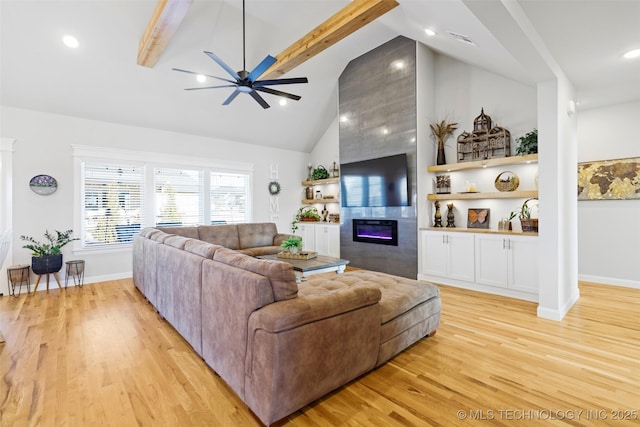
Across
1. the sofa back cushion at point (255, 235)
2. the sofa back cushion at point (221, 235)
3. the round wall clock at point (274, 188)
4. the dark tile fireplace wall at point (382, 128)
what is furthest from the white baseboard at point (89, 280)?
the dark tile fireplace wall at point (382, 128)

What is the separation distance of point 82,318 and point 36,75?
3.52 metres

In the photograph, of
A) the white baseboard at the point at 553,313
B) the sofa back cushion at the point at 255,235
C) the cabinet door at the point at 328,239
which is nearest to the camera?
the white baseboard at the point at 553,313

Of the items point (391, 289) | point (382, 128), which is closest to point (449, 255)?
point (391, 289)

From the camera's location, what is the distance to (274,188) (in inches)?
292

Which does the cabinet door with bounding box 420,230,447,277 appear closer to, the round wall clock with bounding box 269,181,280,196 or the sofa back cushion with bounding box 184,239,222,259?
the sofa back cushion with bounding box 184,239,222,259

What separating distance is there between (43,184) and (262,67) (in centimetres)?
416

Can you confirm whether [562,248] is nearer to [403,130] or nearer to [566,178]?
[566,178]

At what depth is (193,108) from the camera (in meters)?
5.52

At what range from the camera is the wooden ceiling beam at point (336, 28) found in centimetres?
316

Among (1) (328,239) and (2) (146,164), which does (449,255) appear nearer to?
(1) (328,239)

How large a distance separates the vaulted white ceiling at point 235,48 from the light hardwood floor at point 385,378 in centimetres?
259

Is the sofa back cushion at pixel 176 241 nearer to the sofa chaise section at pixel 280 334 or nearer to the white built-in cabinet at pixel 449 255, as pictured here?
the sofa chaise section at pixel 280 334

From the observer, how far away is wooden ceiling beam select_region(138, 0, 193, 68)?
3.04m

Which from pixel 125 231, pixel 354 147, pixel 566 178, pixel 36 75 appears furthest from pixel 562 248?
pixel 36 75
